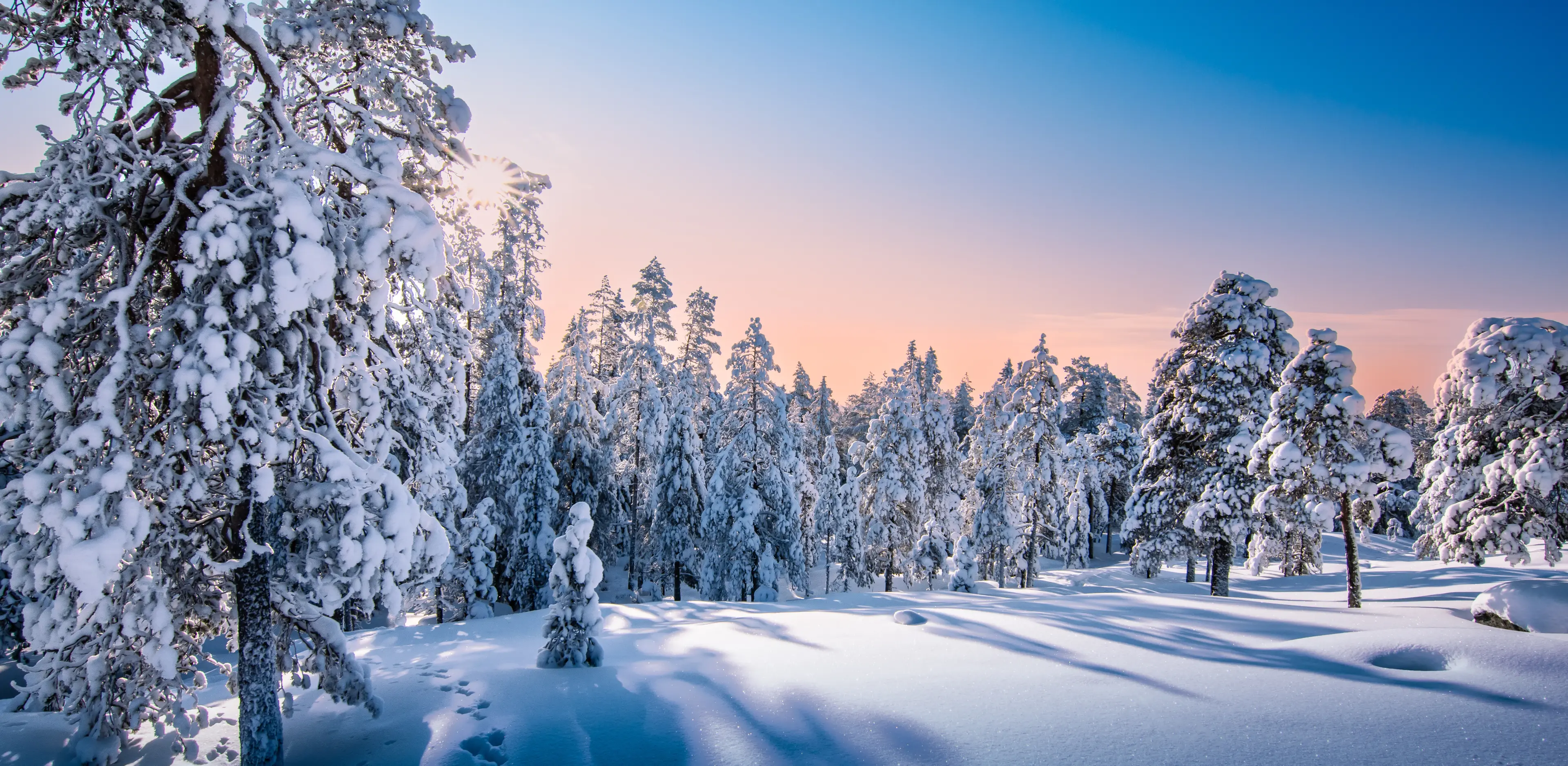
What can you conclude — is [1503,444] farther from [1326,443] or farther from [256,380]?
[256,380]

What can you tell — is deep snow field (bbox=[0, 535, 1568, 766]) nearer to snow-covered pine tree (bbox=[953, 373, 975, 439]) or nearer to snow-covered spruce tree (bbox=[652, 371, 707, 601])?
snow-covered spruce tree (bbox=[652, 371, 707, 601])

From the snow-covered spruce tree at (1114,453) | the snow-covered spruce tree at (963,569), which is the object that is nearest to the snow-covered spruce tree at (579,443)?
the snow-covered spruce tree at (963,569)

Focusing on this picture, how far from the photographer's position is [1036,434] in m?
29.4

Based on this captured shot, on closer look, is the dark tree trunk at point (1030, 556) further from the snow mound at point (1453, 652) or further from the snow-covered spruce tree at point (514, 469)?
the snow mound at point (1453, 652)

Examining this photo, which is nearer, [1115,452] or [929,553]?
[929,553]

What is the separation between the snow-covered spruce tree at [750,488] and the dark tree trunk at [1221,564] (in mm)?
14257

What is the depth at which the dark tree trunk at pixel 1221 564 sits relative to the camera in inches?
752

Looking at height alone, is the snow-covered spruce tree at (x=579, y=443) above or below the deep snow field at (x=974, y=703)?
above

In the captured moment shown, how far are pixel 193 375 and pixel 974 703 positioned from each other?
25.5ft

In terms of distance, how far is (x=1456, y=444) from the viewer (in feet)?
45.3

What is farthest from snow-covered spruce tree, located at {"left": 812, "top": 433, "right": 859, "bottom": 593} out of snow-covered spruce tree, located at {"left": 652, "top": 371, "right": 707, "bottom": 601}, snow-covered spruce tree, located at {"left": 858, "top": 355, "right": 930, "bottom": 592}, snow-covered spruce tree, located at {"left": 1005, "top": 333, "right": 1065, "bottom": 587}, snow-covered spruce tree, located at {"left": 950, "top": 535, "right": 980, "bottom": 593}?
snow-covered spruce tree, located at {"left": 1005, "top": 333, "right": 1065, "bottom": 587}

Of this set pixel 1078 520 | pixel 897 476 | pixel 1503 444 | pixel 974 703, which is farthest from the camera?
pixel 1078 520

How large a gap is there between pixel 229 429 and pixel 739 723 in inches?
214

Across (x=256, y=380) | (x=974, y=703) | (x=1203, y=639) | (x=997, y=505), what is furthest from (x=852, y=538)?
(x=256, y=380)
